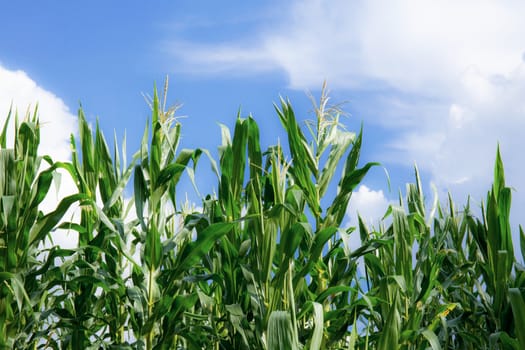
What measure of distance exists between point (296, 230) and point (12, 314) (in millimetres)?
1550

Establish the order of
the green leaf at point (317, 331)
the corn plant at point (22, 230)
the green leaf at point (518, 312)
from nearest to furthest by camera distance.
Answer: the green leaf at point (317, 331)
the corn plant at point (22, 230)
the green leaf at point (518, 312)

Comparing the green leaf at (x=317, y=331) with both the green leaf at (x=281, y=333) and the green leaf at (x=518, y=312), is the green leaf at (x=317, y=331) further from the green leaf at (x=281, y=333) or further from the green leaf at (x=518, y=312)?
the green leaf at (x=518, y=312)

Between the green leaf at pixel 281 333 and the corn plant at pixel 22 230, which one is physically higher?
the corn plant at pixel 22 230

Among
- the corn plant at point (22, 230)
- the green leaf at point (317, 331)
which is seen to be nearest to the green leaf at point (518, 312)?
the green leaf at point (317, 331)

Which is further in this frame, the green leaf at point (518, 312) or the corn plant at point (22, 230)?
the green leaf at point (518, 312)

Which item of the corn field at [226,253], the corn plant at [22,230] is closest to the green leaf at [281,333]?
the corn field at [226,253]

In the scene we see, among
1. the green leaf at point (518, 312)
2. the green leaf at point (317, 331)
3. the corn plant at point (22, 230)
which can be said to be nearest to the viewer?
the green leaf at point (317, 331)

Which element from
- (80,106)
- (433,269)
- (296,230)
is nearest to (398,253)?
(433,269)

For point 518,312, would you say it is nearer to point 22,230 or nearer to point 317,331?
point 317,331

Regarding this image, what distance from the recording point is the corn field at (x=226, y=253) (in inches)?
131

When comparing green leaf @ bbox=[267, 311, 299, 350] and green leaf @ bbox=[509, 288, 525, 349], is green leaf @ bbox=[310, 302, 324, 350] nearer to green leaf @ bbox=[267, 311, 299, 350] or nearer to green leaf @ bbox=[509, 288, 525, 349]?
green leaf @ bbox=[267, 311, 299, 350]

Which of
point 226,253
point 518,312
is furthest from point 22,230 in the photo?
point 518,312

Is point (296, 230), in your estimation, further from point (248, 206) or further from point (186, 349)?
point (186, 349)

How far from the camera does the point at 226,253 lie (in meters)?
3.46
